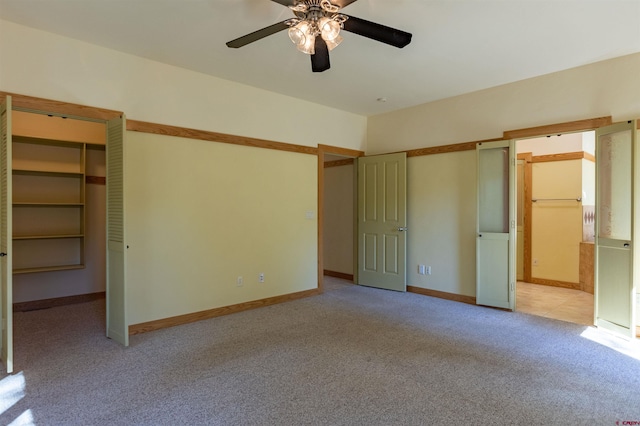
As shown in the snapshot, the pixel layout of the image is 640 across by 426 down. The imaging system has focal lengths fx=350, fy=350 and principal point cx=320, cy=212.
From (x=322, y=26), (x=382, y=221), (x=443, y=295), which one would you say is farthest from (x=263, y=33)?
(x=443, y=295)

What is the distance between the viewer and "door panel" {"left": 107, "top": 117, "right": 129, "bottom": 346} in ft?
10.3

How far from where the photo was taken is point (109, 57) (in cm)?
338

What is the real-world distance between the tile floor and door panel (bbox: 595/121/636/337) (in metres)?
0.44

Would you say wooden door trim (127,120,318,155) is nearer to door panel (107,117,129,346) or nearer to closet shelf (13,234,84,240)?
door panel (107,117,129,346)

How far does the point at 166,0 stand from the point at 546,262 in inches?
254

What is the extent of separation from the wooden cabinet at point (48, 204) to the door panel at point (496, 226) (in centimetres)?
528

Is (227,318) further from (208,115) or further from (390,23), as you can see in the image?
(390,23)

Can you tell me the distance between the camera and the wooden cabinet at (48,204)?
439cm

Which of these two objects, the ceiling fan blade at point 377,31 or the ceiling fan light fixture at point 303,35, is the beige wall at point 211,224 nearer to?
the ceiling fan light fixture at point 303,35

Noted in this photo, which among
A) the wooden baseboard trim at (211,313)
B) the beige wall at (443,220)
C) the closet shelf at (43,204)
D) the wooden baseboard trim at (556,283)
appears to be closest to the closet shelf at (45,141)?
the closet shelf at (43,204)

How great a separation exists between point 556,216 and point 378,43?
4632mm

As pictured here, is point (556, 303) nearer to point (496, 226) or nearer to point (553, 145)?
point (496, 226)

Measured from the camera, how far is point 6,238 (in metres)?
2.63

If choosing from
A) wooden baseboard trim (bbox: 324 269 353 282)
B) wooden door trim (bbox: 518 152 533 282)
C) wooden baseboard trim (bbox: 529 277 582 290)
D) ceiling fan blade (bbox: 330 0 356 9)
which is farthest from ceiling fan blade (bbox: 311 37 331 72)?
wooden baseboard trim (bbox: 529 277 582 290)
